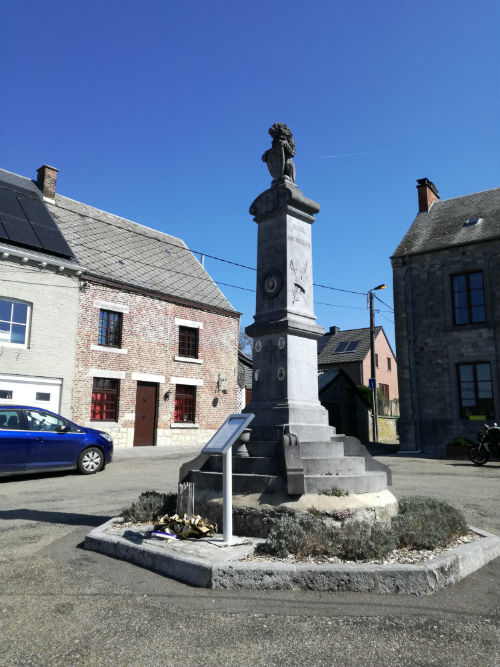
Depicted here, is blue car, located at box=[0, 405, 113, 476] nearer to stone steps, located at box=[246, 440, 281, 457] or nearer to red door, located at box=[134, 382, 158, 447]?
stone steps, located at box=[246, 440, 281, 457]

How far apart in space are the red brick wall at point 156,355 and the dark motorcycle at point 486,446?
10495 mm

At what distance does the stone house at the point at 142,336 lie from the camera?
677 inches

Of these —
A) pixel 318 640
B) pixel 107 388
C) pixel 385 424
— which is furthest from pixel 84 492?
pixel 385 424

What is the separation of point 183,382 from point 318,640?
56.5ft

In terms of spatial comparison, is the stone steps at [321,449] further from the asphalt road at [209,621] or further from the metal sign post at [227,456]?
the asphalt road at [209,621]

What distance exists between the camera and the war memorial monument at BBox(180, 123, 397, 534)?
5125mm

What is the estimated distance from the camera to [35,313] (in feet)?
51.2

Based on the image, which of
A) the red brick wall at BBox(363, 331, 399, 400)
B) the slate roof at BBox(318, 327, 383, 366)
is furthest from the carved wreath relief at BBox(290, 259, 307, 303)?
the red brick wall at BBox(363, 331, 399, 400)

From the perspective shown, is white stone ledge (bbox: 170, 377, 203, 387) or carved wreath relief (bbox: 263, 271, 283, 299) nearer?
carved wreath relief (bbox: 263, 271, 283, 299)

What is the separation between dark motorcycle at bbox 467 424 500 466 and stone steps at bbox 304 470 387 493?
1073 centimetres

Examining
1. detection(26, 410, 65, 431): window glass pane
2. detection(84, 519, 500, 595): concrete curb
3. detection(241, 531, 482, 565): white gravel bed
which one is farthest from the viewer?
detection(26, 410, 65, 431): window glass pane

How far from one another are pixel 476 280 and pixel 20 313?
16.5 metres

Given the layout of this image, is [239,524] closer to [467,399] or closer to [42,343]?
[42,343]

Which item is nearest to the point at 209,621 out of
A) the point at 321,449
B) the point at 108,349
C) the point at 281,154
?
the point at 321,449
